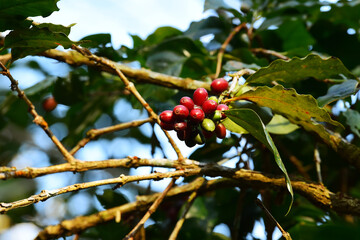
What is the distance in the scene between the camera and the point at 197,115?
90 cm

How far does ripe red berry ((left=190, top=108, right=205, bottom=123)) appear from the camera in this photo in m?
0.90

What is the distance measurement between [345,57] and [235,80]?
0.85 meters

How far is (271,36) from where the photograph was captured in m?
1.75

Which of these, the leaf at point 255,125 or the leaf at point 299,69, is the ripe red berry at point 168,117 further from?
the leaf at point 299,69

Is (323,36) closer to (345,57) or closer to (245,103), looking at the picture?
(345,57)

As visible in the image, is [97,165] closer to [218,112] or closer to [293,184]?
[218,112]

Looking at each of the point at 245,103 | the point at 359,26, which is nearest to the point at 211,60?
the point at 245,103

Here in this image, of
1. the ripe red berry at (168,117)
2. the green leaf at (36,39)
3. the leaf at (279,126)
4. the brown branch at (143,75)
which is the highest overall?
the green leaf at (36,39)

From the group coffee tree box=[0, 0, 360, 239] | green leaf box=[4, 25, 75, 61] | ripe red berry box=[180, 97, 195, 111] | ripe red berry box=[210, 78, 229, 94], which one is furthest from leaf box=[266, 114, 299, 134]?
green leaf box=[4, 25, 75, 61]

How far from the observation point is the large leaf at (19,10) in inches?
37.7

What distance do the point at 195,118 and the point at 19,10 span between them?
56 centimetres

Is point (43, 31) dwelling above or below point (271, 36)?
above

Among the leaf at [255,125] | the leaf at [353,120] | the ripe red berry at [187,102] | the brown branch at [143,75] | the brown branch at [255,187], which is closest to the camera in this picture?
the leaf at [255,125]

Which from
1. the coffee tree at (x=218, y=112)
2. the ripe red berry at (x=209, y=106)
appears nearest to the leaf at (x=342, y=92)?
the coffee tree at (x=218, y=112)
